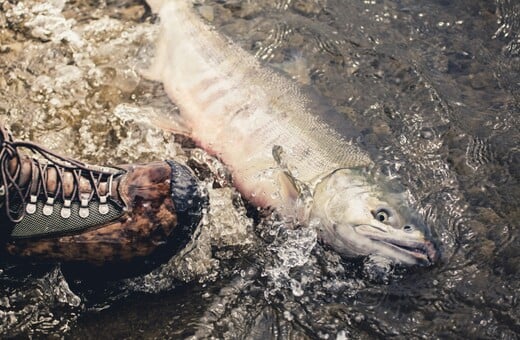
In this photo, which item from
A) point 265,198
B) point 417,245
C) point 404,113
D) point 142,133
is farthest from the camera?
point 404,113

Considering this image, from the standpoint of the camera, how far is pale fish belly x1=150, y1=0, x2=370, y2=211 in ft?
11.5

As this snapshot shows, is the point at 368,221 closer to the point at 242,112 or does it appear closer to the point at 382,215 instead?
the point at 382,215

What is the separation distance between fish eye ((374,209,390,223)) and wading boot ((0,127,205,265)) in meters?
1.07

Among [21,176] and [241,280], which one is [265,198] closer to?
[241,280]

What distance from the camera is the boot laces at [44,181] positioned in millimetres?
2400

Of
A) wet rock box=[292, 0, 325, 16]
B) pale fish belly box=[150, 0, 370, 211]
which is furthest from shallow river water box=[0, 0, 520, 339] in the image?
pale fish belly box=[150, 0, 370, 211]

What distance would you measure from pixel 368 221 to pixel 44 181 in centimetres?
167

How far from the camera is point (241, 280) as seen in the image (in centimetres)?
294

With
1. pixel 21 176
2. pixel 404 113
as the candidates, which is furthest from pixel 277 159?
pixel 21 176

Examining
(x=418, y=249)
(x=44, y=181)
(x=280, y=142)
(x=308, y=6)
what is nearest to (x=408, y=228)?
(x=418, y=249)

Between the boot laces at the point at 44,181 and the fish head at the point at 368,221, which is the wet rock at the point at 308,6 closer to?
the fish head at the point at 368,221

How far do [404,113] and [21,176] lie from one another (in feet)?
8.59

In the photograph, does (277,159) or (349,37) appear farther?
(349,37)

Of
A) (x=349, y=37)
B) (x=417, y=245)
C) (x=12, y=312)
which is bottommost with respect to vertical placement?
(x=12, y=312)
